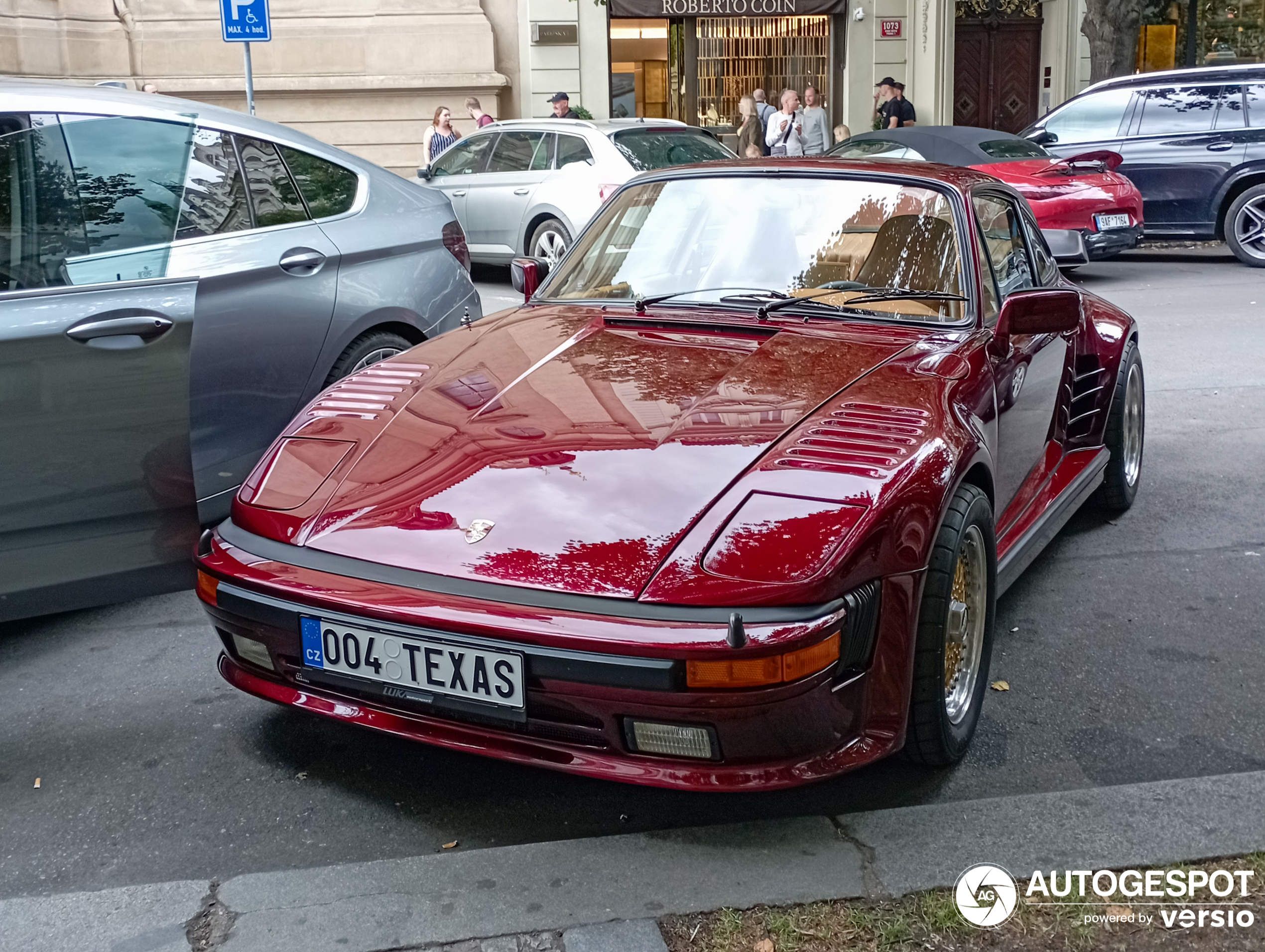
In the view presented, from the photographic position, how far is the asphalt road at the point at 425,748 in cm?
299

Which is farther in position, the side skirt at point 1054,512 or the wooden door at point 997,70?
the wooden door at point 997,70

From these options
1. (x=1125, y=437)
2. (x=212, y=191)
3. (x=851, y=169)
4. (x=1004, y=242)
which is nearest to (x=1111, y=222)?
(x=1125, y=437)

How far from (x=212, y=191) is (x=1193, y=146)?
37.4 feet

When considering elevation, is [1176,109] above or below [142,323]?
above

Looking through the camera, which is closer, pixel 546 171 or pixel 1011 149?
pixel 546 171

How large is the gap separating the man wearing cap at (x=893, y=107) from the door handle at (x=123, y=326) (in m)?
14.3

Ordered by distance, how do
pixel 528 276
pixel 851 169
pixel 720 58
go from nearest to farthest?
pixel 851 169
pixel 528 276
pixel 720 58

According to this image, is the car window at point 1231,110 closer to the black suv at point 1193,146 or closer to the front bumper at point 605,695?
the black suv at point 1193,146

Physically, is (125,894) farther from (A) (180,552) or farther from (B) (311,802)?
(A) (180,552)

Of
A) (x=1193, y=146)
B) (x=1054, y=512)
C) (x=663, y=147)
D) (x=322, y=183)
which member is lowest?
(x=1054, y=512)

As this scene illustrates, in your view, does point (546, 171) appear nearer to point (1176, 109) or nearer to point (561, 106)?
point (561, 106)

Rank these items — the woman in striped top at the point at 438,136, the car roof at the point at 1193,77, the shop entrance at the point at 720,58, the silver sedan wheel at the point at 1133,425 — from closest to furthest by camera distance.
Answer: the silver sedan wheel at the point at 1133,425 → the car roof at the point at 1193,77 → the woman in striped top at the point at 438,136 → the shop entrance at the point at 720,58

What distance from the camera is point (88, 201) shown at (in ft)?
12.7

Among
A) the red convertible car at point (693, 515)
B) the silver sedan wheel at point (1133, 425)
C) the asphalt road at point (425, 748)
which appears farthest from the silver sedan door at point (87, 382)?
the silver sedan wheel at point (1133, 425)
